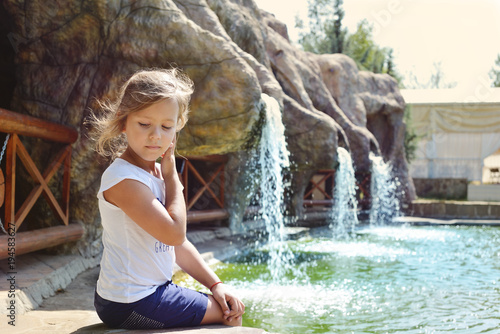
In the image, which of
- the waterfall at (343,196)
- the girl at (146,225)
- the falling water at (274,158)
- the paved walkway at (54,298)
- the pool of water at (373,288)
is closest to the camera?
the girl at (146,225)

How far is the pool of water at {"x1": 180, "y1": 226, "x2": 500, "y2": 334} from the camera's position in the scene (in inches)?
167

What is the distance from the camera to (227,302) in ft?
6.91

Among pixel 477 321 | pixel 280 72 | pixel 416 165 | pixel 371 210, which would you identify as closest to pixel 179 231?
pixel 477 321

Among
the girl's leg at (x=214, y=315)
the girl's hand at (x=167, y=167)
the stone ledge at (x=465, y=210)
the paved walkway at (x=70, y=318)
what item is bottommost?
the stone ledge at (x=465, y=210)

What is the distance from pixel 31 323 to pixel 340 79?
16747 mm

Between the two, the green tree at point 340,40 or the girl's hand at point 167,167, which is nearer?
the girl's hand at point 167,167

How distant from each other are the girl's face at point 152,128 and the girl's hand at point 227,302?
0.63 meters

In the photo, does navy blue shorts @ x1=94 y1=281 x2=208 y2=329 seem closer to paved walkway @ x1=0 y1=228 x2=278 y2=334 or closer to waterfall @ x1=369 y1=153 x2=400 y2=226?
paved walkway @ x1=0 y1=228 x2=278 y2=334

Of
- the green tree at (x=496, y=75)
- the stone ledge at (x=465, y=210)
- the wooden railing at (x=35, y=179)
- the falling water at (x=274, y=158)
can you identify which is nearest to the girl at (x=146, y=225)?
the wooden railing at (x=35, y=179)

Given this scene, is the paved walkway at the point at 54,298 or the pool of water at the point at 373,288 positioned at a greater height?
the paved walkway at the point at 54,298

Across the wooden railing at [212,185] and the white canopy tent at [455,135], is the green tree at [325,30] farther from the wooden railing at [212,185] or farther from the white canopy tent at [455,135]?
the wooden railing at [212,185]

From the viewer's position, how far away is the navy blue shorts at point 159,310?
1.94 meters

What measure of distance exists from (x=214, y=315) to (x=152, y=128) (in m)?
0.82

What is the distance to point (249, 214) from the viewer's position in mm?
10391
